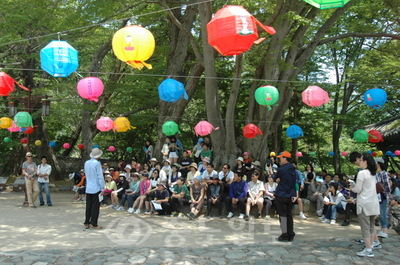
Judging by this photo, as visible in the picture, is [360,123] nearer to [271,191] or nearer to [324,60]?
[324,60]

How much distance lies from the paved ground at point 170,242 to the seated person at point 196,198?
0.21m

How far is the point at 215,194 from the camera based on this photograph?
9.51m

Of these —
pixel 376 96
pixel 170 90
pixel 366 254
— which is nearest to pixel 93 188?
pixel 170 90

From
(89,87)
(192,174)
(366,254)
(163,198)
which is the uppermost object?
(89,87)

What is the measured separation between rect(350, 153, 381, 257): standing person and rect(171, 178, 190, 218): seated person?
15.7 feet

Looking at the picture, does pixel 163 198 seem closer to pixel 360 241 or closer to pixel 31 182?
pixel 31 182

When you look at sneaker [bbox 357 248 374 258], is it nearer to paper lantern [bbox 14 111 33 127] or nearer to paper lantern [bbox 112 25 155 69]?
paper lantern [bbox 112 25 155 69]

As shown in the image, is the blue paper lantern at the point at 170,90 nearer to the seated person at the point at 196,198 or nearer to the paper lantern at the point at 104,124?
the seated person at the point at 196,198

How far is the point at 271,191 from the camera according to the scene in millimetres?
9562

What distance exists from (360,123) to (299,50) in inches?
321

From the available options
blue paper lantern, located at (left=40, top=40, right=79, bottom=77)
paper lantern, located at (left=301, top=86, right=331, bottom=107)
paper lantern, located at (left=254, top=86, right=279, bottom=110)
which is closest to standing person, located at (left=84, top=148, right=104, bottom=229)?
blue paper lantern, located at (left=40, top=40, right=79, bottom=77)

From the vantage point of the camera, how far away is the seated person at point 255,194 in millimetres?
9061

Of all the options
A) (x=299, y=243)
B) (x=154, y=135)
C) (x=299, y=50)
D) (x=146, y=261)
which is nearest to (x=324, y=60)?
(x=299, y=50)

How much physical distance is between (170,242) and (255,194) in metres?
3.33
